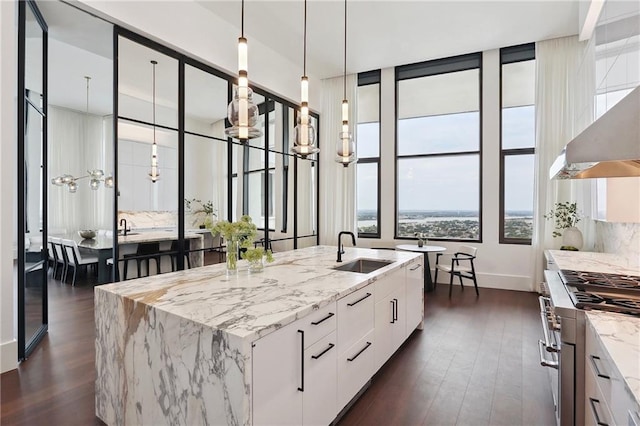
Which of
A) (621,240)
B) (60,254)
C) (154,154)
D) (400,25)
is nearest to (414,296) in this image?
(621,240)

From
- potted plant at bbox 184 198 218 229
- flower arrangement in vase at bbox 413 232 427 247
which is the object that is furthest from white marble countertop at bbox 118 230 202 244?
flower arrangement in vase at bbox 413 232 427 247

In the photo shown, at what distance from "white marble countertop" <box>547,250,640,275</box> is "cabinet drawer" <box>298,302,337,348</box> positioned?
2.06m

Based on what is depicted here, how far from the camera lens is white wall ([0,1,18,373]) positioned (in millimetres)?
2594

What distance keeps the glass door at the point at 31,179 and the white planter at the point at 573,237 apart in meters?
6.15

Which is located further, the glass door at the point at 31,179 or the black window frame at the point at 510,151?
the black window frame at the point at 510,151

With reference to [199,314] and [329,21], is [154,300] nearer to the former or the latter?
[199,314]

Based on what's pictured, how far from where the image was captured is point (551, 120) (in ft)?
16.2

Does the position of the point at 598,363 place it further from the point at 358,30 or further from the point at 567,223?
the point at 358,30

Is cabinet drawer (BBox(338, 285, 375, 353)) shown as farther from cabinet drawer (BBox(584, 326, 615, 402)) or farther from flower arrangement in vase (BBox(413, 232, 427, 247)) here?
flower arrangement in vase (BBox(413, 232, 427, 247))

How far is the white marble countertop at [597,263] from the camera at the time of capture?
2557 mm

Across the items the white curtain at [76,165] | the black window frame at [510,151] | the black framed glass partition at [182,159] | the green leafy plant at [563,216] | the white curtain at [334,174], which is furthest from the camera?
the white curtain at [76,165]

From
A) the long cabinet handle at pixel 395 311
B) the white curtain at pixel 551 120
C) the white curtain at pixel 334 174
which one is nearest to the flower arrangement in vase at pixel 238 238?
the long cabinet handle at pixel 395 311

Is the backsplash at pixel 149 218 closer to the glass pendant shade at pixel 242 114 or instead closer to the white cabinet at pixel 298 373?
the glass pendant shade at pixel 242 114

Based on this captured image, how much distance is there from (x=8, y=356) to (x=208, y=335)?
2.50 m
